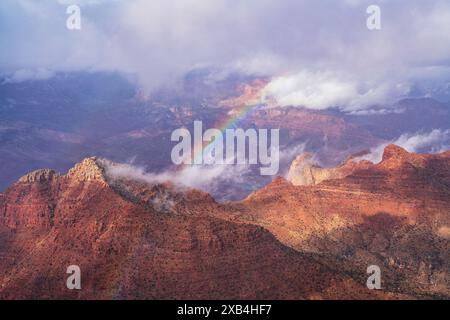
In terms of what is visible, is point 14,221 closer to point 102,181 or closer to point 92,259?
Result: point 102,181

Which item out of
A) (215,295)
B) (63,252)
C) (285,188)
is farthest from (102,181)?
(285,188)

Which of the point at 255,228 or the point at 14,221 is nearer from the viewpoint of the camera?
the point at 255,228
